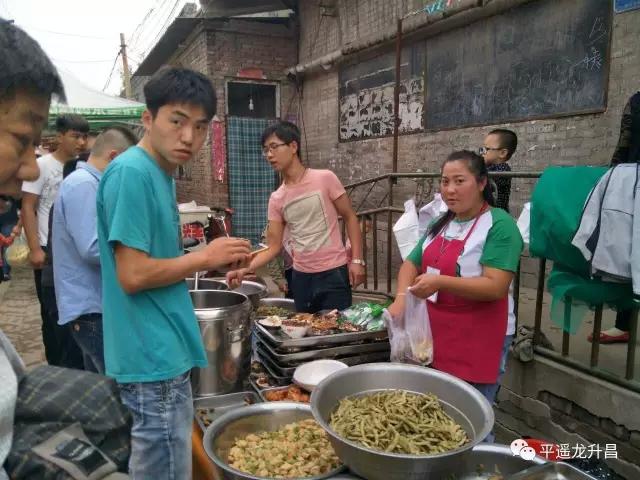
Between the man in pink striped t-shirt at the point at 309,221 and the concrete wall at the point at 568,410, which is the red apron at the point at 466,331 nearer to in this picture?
the man in pink striped t-shirt at the point at 309,221

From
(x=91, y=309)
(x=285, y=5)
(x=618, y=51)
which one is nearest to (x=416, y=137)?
(x=618, y=51)

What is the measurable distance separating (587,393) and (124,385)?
10.00 feet

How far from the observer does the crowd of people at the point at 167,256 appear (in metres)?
1.01

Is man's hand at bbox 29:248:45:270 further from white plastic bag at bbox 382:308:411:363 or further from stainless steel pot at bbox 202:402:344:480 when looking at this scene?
white plastic bag at bbox 382:308:411:363

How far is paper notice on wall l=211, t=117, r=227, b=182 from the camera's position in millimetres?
10281

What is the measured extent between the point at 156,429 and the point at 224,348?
1.99 feet

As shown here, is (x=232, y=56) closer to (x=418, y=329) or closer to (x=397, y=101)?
(x=397, y=101)

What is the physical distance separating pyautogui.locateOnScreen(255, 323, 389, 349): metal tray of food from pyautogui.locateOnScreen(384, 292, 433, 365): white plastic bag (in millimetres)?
136

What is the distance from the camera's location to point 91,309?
250cm

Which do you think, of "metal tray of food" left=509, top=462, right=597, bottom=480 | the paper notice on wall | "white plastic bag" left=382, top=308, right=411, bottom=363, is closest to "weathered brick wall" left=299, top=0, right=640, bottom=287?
the paper notice on wall

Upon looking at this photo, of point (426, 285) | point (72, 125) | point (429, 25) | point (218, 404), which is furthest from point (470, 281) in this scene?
point (429, 25)

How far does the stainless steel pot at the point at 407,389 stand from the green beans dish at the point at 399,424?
1.8 inches

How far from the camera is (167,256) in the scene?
1.70m

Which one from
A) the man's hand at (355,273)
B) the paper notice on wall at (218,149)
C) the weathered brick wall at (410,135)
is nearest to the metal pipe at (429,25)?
the weathered brick wall at (410,135)
